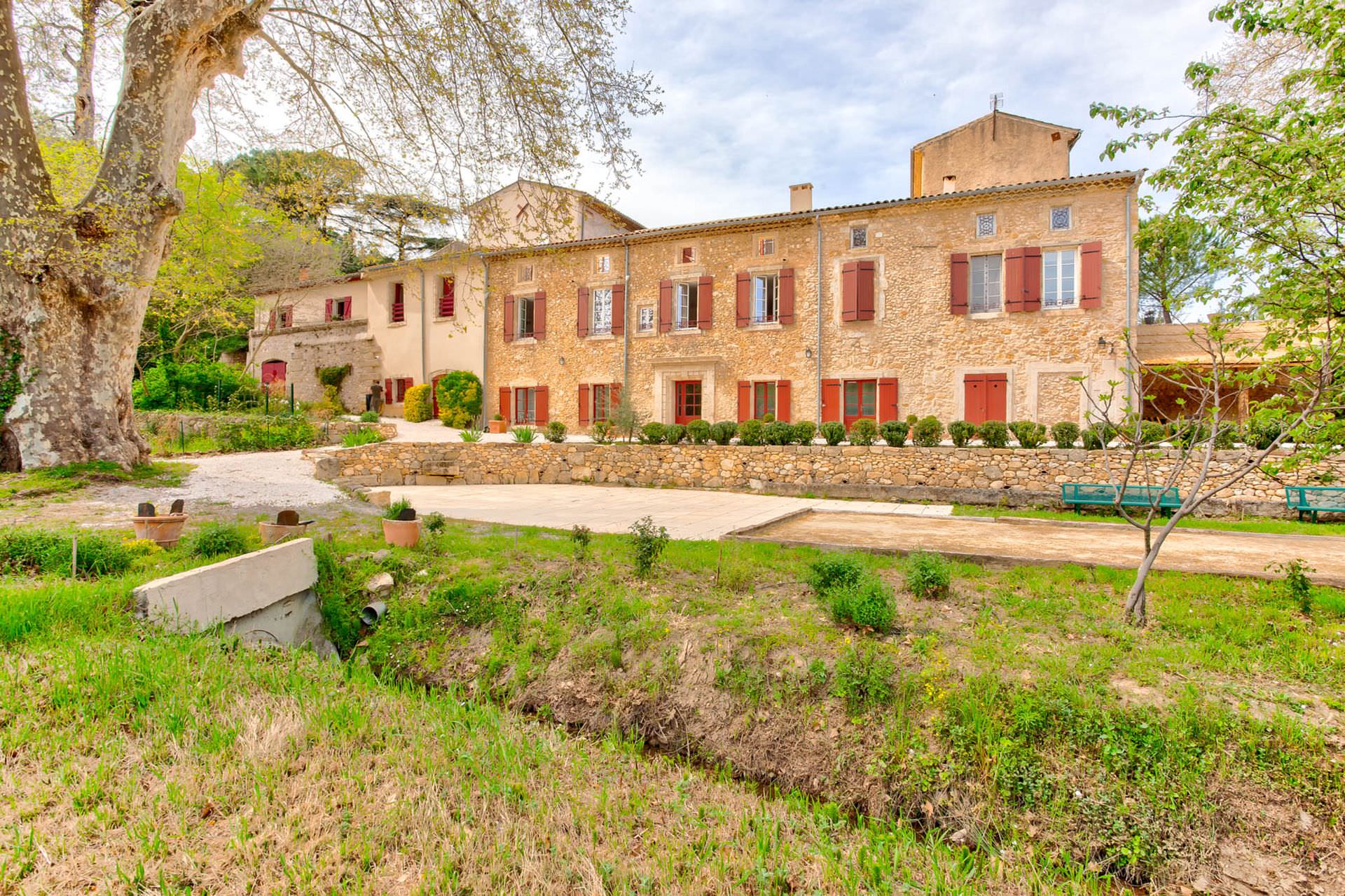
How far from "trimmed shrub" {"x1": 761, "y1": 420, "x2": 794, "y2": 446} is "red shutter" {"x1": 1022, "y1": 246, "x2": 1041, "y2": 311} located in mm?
7382

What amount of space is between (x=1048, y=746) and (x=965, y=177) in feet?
64.1

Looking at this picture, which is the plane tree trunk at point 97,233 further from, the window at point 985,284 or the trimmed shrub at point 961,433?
the window at point 985,284

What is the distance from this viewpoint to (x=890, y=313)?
17.4 m

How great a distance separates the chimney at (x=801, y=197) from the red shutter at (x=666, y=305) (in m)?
4.44

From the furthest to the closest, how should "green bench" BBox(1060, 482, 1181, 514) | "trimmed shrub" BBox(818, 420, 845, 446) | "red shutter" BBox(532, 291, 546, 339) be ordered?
"red shutter" BBox(532, 291, 546, 339), "trimmed shrub" BBox(818, 420, 845, 446), "green bench" BBox(1060, 482, 1181, 514)

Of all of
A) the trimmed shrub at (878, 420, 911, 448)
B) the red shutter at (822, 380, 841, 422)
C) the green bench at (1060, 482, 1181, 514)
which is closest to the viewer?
the green bench at (1060, 482, 1181, 514)

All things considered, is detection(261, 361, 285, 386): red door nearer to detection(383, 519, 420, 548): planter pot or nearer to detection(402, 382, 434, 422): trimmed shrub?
detection(402, 382, 434, 422): trimmed shrub

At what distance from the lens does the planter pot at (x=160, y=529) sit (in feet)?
19.3

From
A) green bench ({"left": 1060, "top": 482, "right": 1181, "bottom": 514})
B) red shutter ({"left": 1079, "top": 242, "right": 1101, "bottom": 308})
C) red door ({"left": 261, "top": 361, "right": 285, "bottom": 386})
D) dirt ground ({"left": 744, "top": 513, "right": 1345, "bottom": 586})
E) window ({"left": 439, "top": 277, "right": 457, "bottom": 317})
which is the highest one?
window ({"left": 439, "top": 277, "right": 457, "bottom": 317})

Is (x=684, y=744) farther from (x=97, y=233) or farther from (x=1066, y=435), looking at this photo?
(x=1066, y=435)

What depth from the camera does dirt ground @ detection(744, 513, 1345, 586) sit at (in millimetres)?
A: 6199

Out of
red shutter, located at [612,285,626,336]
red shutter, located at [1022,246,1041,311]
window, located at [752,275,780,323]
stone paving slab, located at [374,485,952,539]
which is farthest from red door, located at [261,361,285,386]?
red shutter, located at [1022,246,1041,311]

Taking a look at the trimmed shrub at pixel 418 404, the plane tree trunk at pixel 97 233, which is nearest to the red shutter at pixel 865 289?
the plane tree trunk at pixel 97 233

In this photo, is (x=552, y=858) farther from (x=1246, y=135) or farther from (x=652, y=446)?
(x=652, y=446)
